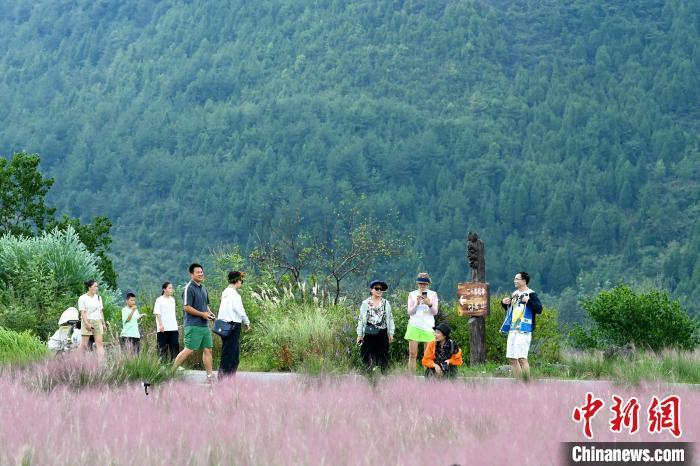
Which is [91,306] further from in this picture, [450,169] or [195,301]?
[450,169]

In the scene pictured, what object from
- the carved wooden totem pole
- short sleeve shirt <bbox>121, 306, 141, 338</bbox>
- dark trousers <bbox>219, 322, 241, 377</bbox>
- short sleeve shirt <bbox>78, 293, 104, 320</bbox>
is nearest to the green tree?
short sleeve shirt <bbox>121, 306, 141, 338</bbox>

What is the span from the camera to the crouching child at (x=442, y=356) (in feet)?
43.1

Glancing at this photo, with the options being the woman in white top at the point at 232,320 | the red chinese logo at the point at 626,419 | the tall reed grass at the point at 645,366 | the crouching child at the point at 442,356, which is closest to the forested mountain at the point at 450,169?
the tall reed grass at the point at 645,366

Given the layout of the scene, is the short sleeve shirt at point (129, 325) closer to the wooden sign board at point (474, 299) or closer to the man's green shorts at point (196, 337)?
the man's green shorts at point (196, 337)

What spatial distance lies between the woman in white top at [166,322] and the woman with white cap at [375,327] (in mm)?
3510

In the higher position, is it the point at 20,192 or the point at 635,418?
the point at 20,192

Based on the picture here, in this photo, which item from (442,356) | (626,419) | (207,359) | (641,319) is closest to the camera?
(626,419)

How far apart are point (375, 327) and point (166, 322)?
12.9ft

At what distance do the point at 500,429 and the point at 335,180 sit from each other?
174 m

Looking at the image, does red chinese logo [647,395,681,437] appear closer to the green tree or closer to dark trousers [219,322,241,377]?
dark trousers [219,322,241,377]

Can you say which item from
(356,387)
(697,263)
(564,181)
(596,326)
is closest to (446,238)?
(564,181)

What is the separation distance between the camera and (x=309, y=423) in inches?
323

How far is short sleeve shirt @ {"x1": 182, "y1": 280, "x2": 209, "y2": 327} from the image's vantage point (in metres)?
15.4

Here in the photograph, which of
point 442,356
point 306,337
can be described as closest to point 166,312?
point 306,337
